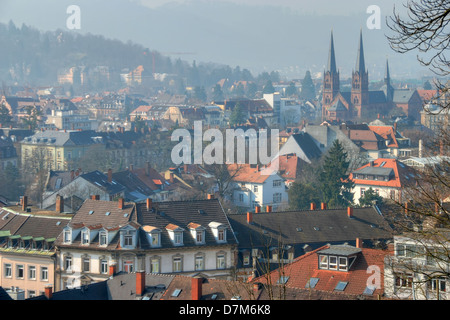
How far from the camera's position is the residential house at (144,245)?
2280 cm

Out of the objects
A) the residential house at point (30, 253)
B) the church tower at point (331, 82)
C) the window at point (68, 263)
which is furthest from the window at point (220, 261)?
the church tower at point (331, 82)

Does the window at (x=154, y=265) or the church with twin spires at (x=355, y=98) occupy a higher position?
the church with twin spires at (x=355, y=98)

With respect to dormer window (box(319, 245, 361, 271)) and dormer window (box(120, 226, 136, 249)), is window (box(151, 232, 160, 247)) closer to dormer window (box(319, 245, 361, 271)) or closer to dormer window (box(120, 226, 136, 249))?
dormer window (box(120, 226, 136, 249))

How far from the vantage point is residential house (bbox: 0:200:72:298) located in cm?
2364

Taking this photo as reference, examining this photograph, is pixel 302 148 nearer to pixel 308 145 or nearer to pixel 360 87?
pixel 308 145

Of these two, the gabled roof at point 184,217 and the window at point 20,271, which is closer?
the gabled roof at point 184,217

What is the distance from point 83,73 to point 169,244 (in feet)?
464

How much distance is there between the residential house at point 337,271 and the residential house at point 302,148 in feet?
108

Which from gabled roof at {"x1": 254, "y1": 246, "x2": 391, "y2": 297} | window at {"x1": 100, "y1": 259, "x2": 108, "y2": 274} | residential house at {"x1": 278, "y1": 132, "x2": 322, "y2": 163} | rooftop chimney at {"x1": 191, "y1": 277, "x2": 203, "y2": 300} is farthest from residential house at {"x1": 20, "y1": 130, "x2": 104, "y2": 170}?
rooftop chimney at {"x1": 191, "y1": 277, "x2": 203, "y2": 300}

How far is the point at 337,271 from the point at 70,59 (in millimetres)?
159833

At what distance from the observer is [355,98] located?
10088cm

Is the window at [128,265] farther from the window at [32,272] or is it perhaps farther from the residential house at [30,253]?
the window at [32,272]
